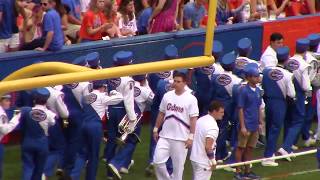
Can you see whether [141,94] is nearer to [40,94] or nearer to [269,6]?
[40,94]

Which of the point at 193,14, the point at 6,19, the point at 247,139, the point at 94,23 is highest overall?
the point at 6,19

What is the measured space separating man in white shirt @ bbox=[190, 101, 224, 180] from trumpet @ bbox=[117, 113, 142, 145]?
1.10 metres

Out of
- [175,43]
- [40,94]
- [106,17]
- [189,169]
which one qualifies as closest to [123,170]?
[189,169]

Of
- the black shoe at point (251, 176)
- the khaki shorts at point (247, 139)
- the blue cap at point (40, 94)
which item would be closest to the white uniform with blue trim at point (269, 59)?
the khaki shorts at point (247, 139)

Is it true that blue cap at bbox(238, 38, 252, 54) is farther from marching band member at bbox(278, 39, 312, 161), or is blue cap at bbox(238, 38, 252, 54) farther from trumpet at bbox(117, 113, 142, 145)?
trumpet at bbox(117, 113, 142, 145)

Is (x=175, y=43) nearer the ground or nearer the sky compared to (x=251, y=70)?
nearer the ground

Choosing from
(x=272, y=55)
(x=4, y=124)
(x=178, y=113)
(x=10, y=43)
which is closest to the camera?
(x=4, y=124)

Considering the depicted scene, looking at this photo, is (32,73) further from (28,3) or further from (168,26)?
(168,26)

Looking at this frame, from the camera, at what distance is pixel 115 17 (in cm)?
1402

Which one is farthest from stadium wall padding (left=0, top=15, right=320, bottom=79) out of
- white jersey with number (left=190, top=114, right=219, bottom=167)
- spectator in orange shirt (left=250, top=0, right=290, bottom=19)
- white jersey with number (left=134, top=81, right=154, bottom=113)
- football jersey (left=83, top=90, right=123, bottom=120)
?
white jersey with number (left=190, top=114, right=219, bottom=167)

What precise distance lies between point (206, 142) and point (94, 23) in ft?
11.5

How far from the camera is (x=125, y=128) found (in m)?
11.9

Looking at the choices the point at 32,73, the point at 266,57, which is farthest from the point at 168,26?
the point at 32,73

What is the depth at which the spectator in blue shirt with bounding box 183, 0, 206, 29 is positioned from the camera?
49.2ft
